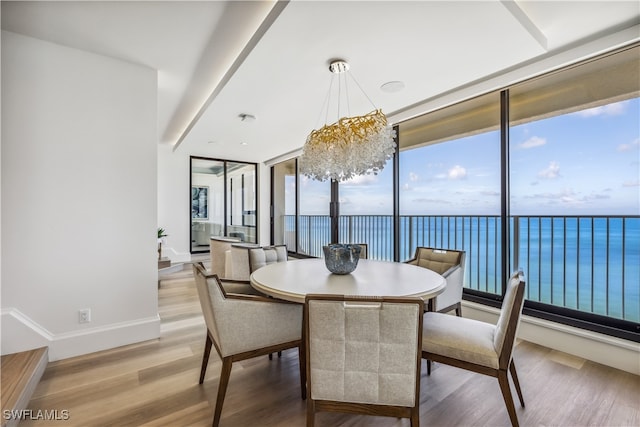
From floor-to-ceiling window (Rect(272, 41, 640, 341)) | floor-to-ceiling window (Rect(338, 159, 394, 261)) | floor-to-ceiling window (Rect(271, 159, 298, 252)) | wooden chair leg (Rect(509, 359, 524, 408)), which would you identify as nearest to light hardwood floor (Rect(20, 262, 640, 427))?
wooden chair leg (Rect(509, 359, 524, 408))

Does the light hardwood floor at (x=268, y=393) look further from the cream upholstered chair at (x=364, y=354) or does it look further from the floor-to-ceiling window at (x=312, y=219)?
the floor-to-ceiling window at (x=312, y=219)

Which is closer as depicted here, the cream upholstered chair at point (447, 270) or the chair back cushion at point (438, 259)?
the cream upholstered chair at point (447, 270)

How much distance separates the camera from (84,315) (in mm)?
2305

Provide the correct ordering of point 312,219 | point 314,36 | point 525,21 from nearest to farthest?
point 525,21 → point 314,36 → point 312,219

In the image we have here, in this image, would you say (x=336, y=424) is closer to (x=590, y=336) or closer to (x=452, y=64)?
(x=590, y=336)

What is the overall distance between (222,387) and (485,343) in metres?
1.41

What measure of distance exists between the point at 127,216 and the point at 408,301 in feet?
8.19

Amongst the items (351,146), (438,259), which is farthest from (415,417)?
(351,146)

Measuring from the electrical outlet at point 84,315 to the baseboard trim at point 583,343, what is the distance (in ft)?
12.0

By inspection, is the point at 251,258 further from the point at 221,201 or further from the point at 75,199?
the point at 221,201

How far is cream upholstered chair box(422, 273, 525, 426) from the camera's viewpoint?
4.52 feet

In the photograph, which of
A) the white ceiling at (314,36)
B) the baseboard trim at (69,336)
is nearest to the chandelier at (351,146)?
the white ceiling at (314,36)

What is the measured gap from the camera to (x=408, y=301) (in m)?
1.10

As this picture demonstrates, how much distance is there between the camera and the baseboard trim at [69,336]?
2023mm
